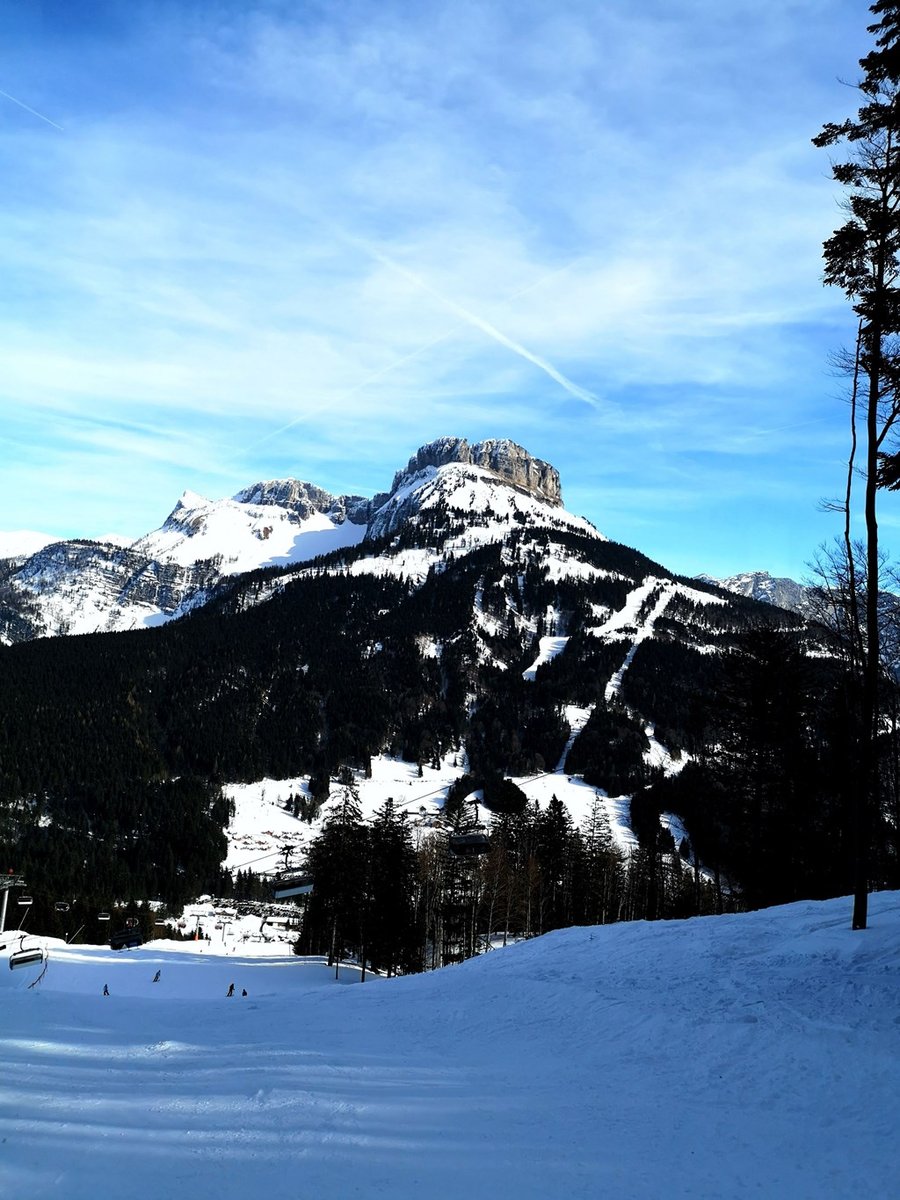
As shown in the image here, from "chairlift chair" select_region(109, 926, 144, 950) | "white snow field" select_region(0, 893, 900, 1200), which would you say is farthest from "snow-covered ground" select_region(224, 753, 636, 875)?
"white snow field" select_region(0, 893, 900, 1200)

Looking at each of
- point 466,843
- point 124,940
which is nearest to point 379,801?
point 124,940

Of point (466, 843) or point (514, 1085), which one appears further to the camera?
point (466, 843)

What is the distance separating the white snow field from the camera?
736 centimetres

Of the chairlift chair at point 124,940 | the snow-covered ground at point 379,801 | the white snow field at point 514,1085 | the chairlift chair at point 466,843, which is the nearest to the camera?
the white snow field at point 514,1085

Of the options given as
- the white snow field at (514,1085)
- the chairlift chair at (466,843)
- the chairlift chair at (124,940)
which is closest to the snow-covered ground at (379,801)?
the chairlift chair at (124,940)

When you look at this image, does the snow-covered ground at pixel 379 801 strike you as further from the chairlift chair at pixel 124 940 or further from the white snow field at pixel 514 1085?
the white snow field at pixel 514 1085

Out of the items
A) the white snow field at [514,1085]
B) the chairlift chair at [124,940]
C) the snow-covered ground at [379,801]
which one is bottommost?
the chairlift chair at [124,940]

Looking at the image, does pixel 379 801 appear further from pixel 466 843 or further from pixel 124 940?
pixel 466 843

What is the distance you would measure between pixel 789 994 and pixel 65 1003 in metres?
17.4

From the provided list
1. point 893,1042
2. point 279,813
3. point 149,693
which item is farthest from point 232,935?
point 149,693

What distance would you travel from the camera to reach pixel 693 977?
48.7ft

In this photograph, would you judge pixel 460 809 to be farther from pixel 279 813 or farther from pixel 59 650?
pixel 59 650

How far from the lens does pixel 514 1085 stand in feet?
35.0

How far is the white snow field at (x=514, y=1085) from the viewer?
7363mm
